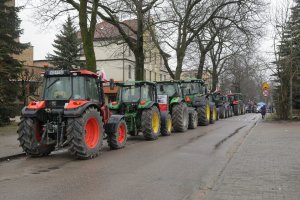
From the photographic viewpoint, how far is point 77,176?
9.26 meters

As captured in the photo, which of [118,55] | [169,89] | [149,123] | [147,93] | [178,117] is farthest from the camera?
[118,55]

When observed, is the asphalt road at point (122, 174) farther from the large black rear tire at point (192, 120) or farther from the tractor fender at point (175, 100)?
the large black rear tire at point (192, 120)

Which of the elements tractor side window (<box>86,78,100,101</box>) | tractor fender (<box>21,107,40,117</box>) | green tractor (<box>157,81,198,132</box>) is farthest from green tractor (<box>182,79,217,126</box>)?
tractor fender (<box>21,107,40,117</box>)

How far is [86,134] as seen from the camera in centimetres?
1215

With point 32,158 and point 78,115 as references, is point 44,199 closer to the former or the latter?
point 78,115

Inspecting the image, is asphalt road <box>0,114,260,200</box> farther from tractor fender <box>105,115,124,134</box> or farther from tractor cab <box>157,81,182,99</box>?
tractor cab <box>157,81,182,99</box>

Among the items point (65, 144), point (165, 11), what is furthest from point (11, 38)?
point (65, 144)

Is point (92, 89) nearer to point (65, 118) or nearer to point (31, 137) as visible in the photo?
point (65, 118)

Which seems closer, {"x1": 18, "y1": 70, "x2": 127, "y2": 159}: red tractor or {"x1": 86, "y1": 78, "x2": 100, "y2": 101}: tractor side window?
{"x1": 18, "y1": 70, "x2": 127, "y2": 159}: red tractor

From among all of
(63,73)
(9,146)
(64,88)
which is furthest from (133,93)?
(9,146)

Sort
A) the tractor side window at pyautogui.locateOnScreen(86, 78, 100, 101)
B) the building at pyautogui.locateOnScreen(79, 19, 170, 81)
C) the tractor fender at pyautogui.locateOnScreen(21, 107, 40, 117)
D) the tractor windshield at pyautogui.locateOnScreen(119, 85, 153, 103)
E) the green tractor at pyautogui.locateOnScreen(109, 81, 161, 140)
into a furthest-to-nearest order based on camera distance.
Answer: the building at pyautogui.locateOnScreen(79, 19, 170, 81) → the tractor windshield at pyautogui.locateOnScreen(119, 85, 153, 103) → the green tractor at pyautogui.locateOnScreen(109, 81, 161, 140) → the tractor side window at pyautogui.locateOnScreen(86, 78, 100, 101) → the tractor fender at pyautogui.locateOnScreen(21, 107, 40, 117)

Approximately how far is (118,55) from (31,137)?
2230 cm

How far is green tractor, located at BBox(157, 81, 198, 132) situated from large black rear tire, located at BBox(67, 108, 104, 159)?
7741 millimetres

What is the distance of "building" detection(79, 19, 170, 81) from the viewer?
103ft
